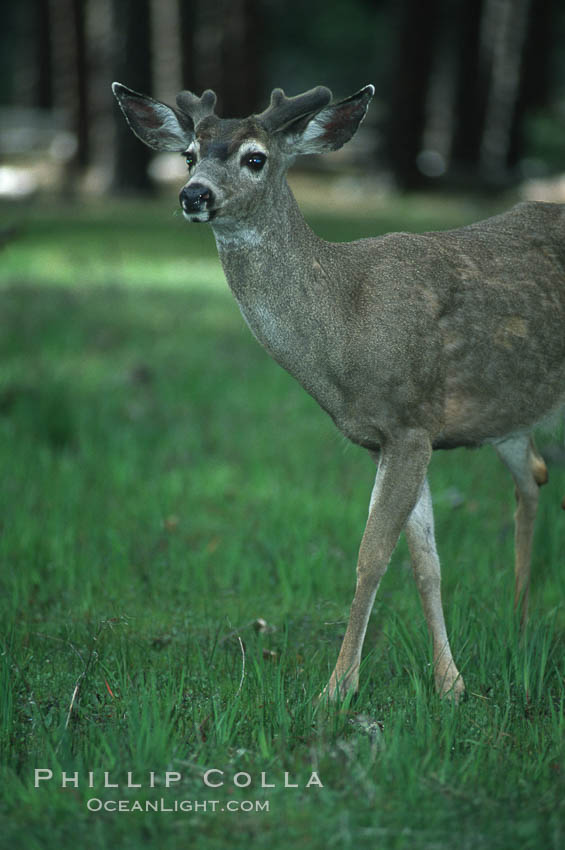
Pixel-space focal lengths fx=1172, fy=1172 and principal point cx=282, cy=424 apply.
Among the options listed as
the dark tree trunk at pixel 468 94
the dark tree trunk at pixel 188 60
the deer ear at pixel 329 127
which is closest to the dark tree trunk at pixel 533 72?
the dark tree trunk at pixel 468 94

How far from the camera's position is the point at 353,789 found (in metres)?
3.36

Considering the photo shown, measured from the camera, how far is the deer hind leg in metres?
5.32

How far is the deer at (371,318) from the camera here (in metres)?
4.36

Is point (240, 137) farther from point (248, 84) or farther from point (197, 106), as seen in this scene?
point (248, 84)

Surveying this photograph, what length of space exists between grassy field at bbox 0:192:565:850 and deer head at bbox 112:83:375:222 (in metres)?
1.64

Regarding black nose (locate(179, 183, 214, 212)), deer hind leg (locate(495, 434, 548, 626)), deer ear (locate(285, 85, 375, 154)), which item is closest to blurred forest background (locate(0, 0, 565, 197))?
deer hind leg (locate(495, 434, 548, 626))

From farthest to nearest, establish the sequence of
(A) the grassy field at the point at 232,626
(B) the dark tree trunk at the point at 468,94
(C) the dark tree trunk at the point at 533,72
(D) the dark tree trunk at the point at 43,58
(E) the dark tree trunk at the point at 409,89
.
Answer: (D) the dark tree trunk at the point at 43,58 → (B) the dark tree trunk at the point at 468,94 → (C) the dark tree trunk at the point at 533,72 → (E) the dark tree trunk at the point at 409,89 → (A) the grassy field at the point at 232,626

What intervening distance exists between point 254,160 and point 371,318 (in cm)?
73

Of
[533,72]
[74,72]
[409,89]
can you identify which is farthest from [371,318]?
[533,72]

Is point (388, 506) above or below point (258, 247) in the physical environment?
below

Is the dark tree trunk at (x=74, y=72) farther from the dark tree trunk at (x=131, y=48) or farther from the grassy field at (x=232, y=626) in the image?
the grassy field at (x=232, y=626)

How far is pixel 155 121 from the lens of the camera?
474cm

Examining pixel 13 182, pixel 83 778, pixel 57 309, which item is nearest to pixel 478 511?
pixel 83 778

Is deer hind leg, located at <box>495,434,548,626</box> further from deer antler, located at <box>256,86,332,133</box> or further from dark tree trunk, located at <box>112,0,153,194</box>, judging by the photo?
dark tree trunk, located at <box>112,0,153,194</box>
